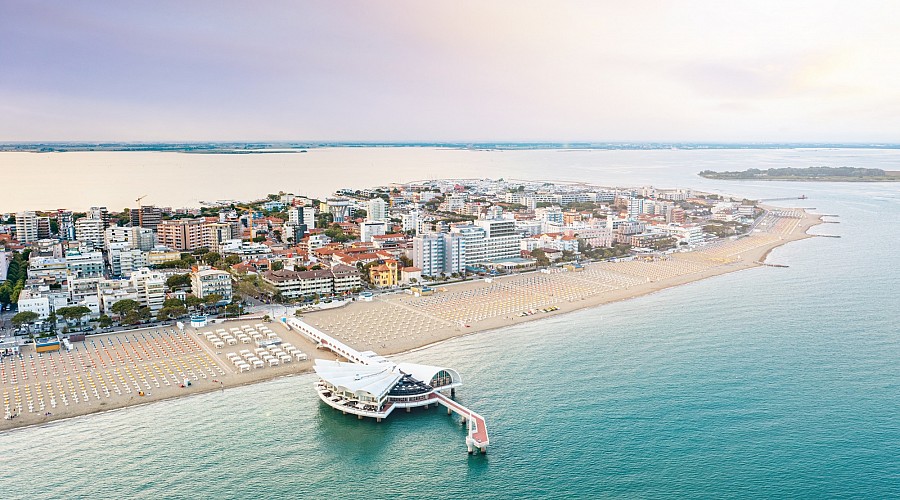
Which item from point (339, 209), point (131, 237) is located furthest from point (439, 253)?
point (339, 209)

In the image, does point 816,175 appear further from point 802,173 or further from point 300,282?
point 300,282

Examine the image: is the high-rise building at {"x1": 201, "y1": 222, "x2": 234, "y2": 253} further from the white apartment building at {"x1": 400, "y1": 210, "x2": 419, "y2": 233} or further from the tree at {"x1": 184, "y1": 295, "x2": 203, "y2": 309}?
the tree at {"x1": 184, "y1": 295, "x2": 203, "y2": 309}

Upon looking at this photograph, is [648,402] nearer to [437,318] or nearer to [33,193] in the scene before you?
[437,318]

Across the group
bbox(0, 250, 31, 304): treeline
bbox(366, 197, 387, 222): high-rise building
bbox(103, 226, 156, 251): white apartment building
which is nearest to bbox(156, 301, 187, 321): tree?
bbox(0, 250, 31, 304): treeline

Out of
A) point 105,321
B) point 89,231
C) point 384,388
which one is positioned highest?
point 89,231

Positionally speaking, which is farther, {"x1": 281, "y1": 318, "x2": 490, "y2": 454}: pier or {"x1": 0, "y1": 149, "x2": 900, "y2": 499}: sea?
{"x1": 281, "y1": 318, "x2": 490, "y2": 454}: pier

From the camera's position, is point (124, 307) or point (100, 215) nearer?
point (124, 307)

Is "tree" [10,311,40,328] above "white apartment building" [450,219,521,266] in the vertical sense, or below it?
below
